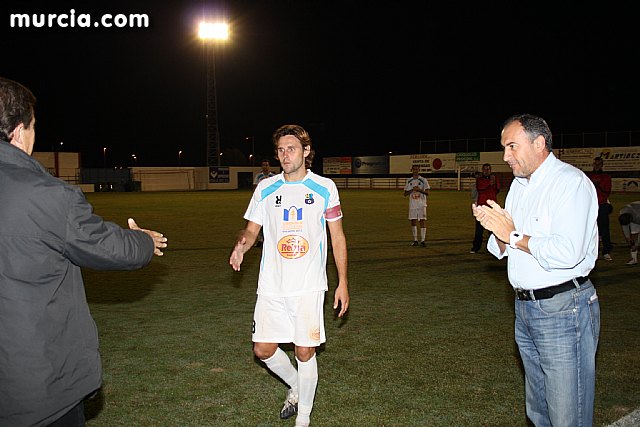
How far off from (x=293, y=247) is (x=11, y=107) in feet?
8.33

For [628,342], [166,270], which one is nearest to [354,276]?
[166,270]

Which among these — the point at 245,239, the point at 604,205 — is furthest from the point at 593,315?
the point at 604,205

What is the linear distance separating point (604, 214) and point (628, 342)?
7068 mm

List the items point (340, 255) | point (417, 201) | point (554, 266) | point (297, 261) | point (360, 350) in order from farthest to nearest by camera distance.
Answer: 1. point (417, 201)
2. point (360, 350)
3. point (340, 255)
4. point (297, 261)
5. point (554, 266)

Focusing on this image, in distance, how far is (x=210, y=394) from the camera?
5324 millimetres

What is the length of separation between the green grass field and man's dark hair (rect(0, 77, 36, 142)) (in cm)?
307

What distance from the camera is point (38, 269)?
7.86 feet

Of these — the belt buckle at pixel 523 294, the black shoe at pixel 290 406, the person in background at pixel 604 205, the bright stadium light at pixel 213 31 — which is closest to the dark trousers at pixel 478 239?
the person in background at pixel 604 205

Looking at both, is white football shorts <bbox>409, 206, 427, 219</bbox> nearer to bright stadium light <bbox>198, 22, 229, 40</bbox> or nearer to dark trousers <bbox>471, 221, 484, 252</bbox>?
dark trousers <bbox>471, 221, 484, 252</bbox>

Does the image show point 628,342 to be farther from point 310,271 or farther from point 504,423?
point 310,271

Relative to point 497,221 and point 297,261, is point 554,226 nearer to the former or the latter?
point 497,221

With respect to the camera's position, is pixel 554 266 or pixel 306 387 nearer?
pixel 554 266

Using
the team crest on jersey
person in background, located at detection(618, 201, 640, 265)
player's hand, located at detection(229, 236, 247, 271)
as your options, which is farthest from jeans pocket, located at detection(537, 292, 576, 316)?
person in background, located at detection(618, 201, 640, 265)

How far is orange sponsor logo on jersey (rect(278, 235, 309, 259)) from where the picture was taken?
A: 15.1 ft
